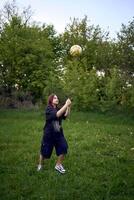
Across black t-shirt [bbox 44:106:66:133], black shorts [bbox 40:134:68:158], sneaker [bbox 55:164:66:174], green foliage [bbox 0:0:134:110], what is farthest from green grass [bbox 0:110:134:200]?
green foliage [bbox 0:0:134:110]

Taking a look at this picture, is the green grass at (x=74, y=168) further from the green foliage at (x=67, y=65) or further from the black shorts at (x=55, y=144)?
the green foliage at (x=67, y=65)

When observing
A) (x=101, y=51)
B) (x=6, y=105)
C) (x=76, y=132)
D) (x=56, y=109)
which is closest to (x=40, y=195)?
(x=56, y=109)

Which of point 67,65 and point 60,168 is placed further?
point 67,65

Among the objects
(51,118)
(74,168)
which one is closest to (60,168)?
(74,168)

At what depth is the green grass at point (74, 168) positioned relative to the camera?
9234mm

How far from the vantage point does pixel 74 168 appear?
1157 cm

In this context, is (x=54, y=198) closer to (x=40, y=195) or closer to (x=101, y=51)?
(x=40, y=195)

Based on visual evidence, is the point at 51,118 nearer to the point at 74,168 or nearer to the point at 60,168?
the point at 60,168

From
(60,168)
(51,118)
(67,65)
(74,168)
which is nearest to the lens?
(51,118)

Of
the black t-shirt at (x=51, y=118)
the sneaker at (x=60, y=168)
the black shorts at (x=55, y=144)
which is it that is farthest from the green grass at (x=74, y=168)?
the black t-shirt at (x=51, y=118)

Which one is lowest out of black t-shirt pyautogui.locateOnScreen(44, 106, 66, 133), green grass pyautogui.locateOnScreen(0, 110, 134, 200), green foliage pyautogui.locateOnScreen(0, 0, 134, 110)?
green grass pyautogui.locateOnScreen(0, 110, 134, 200)

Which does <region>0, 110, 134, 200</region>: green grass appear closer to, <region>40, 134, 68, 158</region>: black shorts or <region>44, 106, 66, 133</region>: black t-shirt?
<region>40, 134, 68, 158</region>: black shorts

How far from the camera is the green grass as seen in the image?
30.3ft

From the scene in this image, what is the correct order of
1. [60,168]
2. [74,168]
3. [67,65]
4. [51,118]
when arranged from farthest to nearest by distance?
[67,65] → [74,168] → [60,168] → [51,118]
